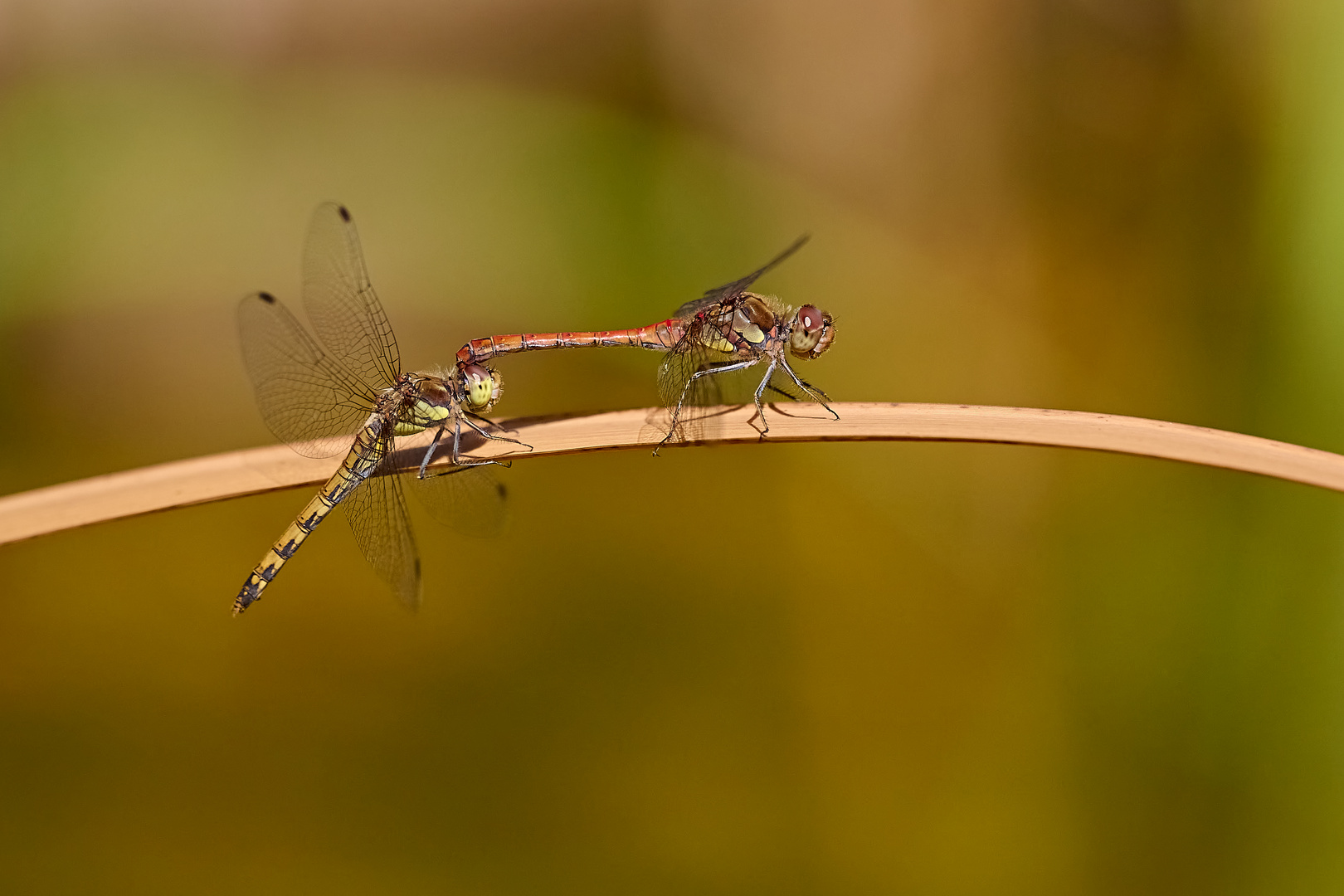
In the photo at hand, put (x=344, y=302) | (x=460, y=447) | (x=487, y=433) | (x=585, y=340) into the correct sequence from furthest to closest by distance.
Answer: (x=585, y=340)
(x=344, y=302)
(x=460, y=447)
(x=487, y=433)

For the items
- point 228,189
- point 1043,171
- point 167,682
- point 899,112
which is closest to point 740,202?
point 899,112

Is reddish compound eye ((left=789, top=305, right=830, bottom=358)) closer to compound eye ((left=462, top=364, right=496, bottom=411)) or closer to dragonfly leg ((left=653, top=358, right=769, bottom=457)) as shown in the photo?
dragonfly leg ((left=653, top=358, right=769, bottom=457))

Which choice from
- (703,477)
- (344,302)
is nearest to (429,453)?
(344,302)

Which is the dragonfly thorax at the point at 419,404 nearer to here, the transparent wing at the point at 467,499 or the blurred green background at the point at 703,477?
the transparent wing at the point at 467,499

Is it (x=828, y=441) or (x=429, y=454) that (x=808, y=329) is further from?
(x=429, y=454)

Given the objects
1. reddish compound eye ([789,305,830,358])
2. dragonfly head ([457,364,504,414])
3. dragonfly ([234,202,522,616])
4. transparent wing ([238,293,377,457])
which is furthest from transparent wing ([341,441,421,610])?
reddish compound eye ([789,305,830,358])

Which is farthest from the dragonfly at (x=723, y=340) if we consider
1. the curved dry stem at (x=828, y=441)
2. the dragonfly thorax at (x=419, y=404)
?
the curved dry stem at (x=828, y=441)

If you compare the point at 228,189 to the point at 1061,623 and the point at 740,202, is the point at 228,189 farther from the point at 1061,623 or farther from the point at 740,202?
the point at 1061,623

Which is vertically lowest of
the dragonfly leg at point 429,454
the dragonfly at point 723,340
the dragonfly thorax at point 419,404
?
the dragonfly leg at point 429,454
